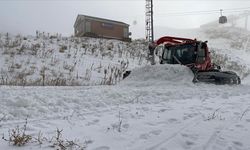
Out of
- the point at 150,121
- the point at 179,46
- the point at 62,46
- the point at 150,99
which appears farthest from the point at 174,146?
the point at 62,46

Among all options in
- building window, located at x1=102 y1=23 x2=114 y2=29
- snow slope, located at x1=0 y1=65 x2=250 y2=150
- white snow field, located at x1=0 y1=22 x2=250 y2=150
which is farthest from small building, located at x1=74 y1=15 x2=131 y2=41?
snow slope, located at x1=0 y1=65 x2=250 y2=150

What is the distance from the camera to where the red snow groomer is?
43.9 ft

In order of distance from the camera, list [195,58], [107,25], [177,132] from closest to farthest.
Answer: [177,132]
[195,58]
[107,25]

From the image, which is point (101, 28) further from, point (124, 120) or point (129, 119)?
point (124, 120)

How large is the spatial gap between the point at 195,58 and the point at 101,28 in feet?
82.3

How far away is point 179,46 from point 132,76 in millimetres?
3178

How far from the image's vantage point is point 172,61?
15.3 metres

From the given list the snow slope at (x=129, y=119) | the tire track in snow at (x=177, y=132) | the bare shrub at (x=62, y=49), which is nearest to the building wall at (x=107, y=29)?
the bare shrub at (x=62, y=49)

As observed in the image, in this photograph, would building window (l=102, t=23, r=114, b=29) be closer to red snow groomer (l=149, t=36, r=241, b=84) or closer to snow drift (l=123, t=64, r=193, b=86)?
red snow groomer (l=149, t=36, r=241, b=84)

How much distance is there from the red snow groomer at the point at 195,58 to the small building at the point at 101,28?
22.0 metres

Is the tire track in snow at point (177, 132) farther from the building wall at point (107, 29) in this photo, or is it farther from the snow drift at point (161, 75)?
the building wall at point (107, 29)

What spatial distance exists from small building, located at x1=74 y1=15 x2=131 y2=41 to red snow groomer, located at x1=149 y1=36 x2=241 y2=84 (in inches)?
868

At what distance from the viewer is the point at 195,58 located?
14.4 metres

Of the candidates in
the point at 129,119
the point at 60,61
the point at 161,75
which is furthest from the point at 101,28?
the point at 129,119
